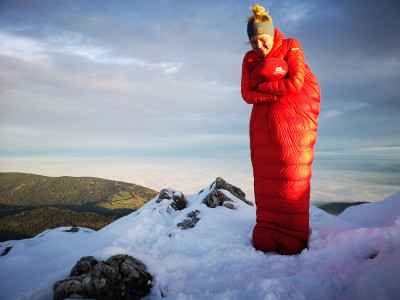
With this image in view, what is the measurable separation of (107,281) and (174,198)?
623cm

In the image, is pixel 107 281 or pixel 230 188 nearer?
pixel 107 281

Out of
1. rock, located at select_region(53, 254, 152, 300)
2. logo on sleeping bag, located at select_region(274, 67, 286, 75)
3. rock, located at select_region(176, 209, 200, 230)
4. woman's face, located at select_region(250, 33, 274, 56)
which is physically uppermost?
woman's face, located at select_region(250, 33, 274, 56)

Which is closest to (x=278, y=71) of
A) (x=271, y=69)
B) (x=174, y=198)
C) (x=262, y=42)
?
(x=271, y=69)

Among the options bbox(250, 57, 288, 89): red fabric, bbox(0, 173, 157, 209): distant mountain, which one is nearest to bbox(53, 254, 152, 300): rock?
bbox(250, 57, 288, 89): red fabric

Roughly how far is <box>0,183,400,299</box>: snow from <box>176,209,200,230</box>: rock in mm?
231

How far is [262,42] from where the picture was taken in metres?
4.82

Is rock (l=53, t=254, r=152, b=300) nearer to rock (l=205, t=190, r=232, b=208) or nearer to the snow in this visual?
the snow

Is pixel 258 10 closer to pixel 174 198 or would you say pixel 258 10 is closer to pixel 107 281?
pixel 107 281

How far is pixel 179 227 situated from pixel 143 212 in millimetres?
2337

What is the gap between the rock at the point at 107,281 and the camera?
3.42 meters

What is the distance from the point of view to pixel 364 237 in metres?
4.01

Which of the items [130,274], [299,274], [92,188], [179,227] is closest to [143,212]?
[179,227]

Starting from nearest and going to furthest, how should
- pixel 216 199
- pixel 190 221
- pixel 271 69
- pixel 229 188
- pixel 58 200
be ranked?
pixel 271 69
pixel 190 221
pixel 216 199
pixel 229 188
pixel 58 200

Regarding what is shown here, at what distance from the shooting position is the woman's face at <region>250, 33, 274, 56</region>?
4.76 metres
